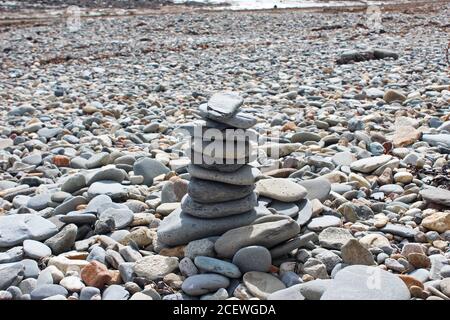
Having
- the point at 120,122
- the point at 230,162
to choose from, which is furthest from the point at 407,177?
the point at 120,122

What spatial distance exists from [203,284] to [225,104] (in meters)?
1.20

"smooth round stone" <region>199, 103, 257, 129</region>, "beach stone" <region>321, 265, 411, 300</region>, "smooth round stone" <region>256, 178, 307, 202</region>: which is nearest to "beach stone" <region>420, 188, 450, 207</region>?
"smooth round stone" <region>256, 178, 307, 202</region>

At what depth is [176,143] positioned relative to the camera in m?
6.42

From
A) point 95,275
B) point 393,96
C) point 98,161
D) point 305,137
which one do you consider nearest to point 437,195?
point 305,137

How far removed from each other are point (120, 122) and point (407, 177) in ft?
13.8

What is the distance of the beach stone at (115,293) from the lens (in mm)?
3085

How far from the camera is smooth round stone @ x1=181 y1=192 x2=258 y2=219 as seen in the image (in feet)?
11.9

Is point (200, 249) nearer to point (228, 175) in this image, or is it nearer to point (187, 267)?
point (187, 267)

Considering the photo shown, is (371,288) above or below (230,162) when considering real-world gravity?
below

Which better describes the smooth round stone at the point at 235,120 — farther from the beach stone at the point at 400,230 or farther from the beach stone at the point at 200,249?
the beach stone at the point at 400,230

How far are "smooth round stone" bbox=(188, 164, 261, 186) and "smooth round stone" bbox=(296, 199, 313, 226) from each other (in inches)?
19.2

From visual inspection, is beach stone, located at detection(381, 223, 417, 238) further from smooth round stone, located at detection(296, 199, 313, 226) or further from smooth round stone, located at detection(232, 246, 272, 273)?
smooth round stone, located at detection(232, 246, 272, 273)

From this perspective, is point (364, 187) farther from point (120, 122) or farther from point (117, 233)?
point (120, 122)

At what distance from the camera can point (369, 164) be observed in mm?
5004
